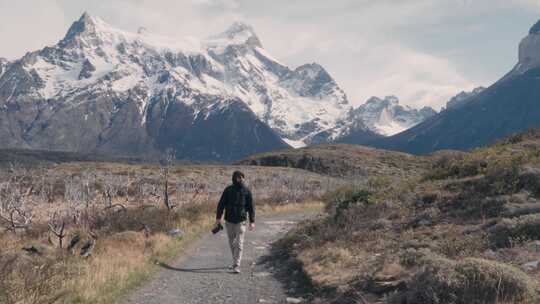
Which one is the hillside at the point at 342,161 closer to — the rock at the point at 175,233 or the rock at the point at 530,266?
the rock at the point at 175,233

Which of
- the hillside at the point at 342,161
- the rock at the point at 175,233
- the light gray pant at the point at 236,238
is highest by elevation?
the hillside at the point at 342,161

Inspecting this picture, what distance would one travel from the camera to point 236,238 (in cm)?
1423

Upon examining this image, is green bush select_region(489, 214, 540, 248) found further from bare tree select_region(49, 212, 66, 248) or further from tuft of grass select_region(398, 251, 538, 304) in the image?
bare tree select_region(49, 212, 66, 248)

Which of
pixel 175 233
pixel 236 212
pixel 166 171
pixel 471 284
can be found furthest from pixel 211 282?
pixel 166 171

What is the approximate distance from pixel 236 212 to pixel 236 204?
22 centimetres

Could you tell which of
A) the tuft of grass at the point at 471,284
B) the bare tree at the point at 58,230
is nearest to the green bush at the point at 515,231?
the tuft of grass at the point at 471,284

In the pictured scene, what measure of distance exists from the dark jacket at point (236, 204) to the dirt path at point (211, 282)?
1.49 m

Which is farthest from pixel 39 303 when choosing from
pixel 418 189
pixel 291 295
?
pixel 418 189

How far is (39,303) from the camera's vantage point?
344 inches

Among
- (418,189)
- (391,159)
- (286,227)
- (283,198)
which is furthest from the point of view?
(391,159)

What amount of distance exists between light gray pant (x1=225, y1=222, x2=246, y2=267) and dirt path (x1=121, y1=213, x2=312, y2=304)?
0.47 metres

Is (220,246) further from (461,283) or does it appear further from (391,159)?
(391,159)

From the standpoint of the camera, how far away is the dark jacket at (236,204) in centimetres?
1431

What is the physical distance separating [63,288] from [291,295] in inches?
188
